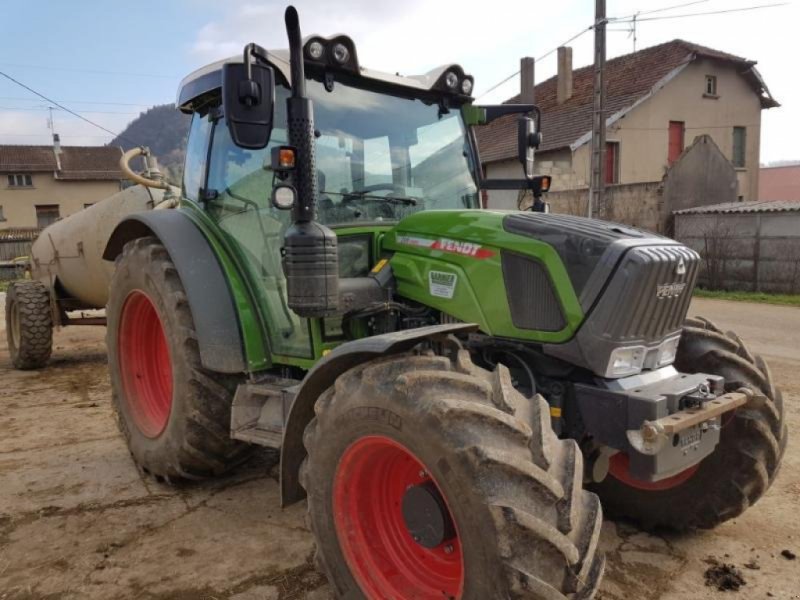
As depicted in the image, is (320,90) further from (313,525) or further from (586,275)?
(313,525)

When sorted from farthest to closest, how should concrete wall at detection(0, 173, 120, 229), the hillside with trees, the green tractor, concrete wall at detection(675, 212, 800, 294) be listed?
the hillside with trees → concrete wall at detection(0, 173, 120, 229) → concrete wall at detection(675, 212, 800, 294) → the green tractor

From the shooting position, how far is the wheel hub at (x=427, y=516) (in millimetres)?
2240

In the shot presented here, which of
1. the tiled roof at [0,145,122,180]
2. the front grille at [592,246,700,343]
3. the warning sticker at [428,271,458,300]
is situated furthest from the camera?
the tiled roof at [0,145,122,180]

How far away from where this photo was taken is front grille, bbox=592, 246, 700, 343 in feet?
8.22

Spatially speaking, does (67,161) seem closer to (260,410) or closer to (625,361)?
(260,410)

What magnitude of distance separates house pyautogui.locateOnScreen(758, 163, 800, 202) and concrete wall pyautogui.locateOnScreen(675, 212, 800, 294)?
3254 centimetres

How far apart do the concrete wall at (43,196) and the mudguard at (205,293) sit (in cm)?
3935

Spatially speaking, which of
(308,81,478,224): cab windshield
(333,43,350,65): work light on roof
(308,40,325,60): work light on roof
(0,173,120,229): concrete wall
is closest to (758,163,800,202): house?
(0,173,120,229): concrete wall

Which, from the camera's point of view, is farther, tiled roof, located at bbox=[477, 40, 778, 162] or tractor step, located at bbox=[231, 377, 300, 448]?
tiled roof, located at bbox=[477, 40, 778, 162]

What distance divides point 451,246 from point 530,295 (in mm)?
455

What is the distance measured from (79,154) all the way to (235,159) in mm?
44500

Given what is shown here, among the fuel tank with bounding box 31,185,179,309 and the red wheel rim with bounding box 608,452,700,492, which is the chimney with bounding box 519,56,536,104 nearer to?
the fuel tank with bounding box 31,185,179,309

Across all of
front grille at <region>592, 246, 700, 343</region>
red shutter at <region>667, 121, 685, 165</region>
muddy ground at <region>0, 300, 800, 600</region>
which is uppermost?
red shutter at <region>667, 121, 685, 165</region>

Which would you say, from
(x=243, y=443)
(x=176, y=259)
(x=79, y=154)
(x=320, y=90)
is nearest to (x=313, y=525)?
(x=243, y=443)
